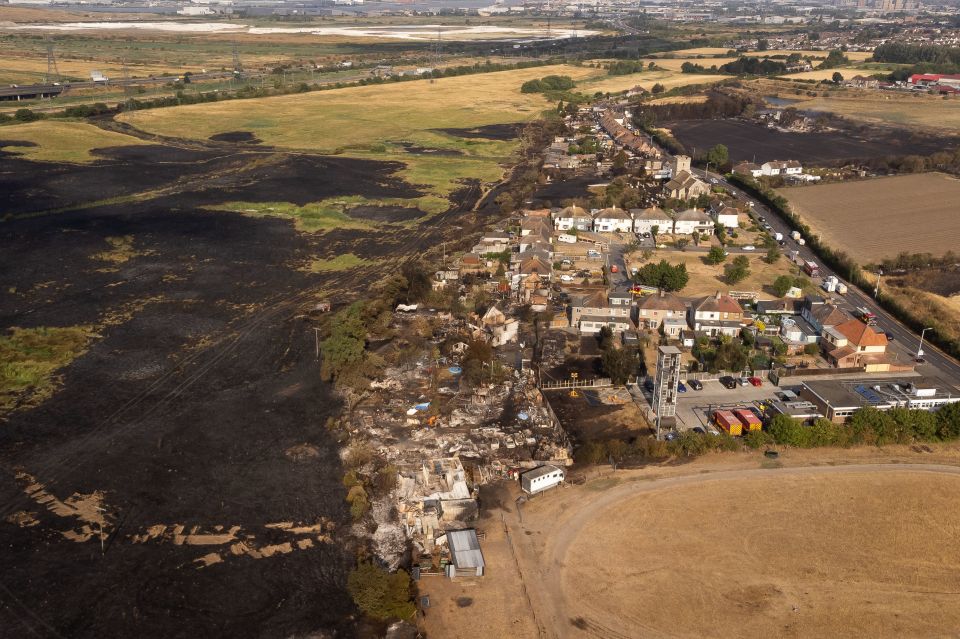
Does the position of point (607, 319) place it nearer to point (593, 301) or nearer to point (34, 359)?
point (593, 301)

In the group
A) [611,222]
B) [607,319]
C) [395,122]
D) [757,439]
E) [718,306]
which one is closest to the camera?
[757,439]

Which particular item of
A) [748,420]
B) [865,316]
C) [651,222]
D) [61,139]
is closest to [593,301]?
[748,420]

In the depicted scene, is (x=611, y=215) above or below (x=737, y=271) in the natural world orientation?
above

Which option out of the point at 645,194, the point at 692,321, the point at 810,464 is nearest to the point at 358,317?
the point at 692,321

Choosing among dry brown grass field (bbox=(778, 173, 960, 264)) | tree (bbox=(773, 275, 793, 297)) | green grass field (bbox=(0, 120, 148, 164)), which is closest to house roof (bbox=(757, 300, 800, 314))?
tree (bbox=(773, 275, 793, 297))

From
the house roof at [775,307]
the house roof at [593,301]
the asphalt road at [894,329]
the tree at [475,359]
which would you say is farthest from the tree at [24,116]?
the house roof at [775,307]

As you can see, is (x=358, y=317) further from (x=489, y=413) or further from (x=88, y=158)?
(x=88, y=158)

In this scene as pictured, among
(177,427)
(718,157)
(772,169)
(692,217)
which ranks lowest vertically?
(177,427)
